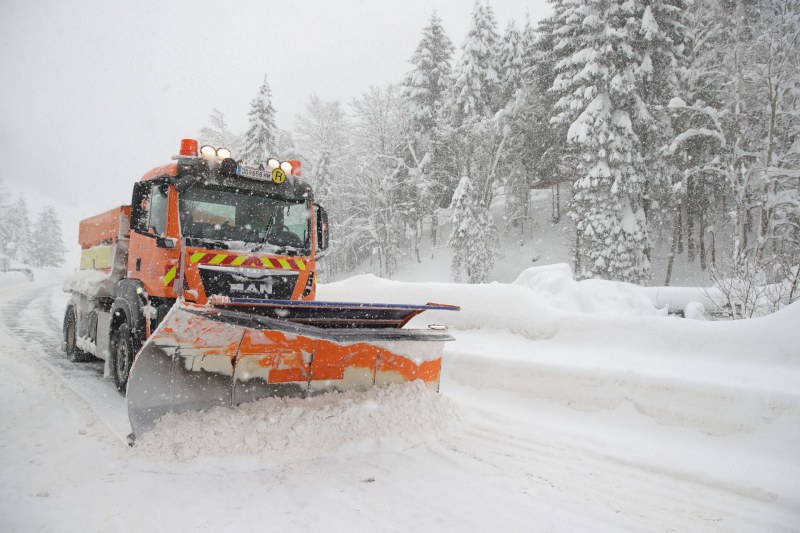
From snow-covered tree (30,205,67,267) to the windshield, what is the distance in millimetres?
75989

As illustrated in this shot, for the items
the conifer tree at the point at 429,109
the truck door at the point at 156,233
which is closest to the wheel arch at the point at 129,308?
the truck door at the point at 156,233

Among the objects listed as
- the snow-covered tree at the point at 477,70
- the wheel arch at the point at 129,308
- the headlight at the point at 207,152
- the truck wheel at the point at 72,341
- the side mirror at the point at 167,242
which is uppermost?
the snow-covered tree at the point at 477,70

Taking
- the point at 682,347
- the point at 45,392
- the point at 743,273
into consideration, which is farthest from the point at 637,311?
the point at 45,392

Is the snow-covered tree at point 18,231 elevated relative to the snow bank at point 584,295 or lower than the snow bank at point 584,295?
elevated

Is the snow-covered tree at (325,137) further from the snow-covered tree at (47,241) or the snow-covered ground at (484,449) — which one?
the snow-covered tree at (47,241)

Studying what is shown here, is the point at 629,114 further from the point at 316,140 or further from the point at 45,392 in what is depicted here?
the point at 316,140

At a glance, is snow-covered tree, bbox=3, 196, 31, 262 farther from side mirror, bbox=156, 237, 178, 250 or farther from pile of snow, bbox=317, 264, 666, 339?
side mirror, bbox=156, 237, 178, 250

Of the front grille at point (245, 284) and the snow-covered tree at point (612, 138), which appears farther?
the snow-covered tree at point (612, 138)

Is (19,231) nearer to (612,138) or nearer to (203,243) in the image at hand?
(612,138)

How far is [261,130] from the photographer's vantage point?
2706 cm

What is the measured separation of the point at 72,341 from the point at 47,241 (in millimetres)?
74608

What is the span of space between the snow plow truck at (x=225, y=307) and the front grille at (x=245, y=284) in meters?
0.01

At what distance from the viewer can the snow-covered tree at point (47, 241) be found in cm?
6494

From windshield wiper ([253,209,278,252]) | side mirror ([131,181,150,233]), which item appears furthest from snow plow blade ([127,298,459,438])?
side mirror ([131,181,150,233])
